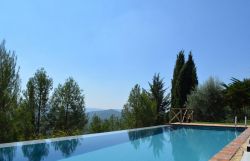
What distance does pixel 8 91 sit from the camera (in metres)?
13.6

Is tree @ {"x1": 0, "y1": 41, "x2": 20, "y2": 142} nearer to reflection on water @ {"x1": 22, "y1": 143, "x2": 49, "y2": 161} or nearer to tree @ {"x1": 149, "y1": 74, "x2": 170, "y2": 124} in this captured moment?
reflection on water @ {"x1": 22, "y1": 143, "x2": 49, "y2": 161}

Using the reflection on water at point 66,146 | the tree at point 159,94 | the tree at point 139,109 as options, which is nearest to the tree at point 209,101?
the tree at point 159,94

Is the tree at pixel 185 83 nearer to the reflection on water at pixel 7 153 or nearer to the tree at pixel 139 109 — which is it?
the tree at pixel 139 109

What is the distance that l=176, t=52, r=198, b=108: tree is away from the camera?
83.4 feet

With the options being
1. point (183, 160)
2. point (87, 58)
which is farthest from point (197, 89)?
point (183, 160)

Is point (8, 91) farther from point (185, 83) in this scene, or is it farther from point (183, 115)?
point (185, 83)

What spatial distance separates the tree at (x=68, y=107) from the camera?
22.4 m

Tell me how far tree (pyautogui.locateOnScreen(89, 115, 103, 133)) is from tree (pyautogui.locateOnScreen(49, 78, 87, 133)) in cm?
67

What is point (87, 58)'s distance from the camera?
1983 centimetres

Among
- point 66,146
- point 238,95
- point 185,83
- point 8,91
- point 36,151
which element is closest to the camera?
point 36,151

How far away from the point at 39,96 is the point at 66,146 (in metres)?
12.2

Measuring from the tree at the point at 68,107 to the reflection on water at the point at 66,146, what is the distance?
11544mm

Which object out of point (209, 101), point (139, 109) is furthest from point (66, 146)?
point (209, 101)

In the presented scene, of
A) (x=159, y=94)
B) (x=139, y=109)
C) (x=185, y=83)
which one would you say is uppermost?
(x=185, y=83)
